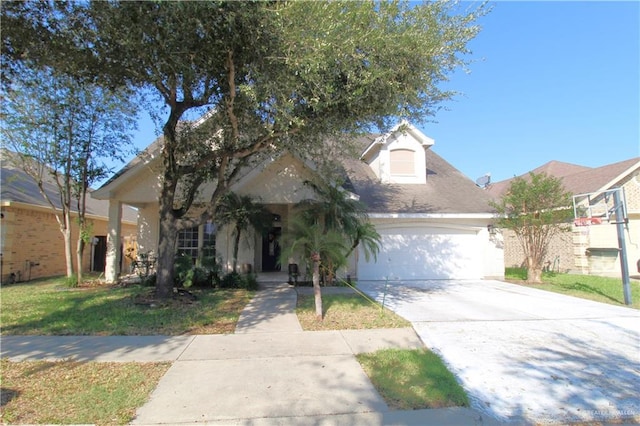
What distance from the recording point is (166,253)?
8719 mm

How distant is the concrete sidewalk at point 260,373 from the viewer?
365cm

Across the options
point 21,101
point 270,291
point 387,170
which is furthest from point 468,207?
point 21,101

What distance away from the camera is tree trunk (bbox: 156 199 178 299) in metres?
8.69

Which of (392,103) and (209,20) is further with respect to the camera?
(392,103)

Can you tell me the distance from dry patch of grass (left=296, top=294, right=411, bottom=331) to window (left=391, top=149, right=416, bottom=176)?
7.44 metres

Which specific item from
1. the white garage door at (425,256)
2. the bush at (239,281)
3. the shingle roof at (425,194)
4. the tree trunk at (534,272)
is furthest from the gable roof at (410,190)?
the bush at (239,281)

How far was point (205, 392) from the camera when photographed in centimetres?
410

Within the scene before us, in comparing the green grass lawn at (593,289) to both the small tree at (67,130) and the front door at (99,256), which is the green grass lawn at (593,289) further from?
the front door at (99,256)

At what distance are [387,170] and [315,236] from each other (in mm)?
8611

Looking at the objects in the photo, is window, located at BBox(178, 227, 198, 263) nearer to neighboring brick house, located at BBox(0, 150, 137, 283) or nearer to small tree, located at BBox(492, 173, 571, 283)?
neighboring brick house, located at BBox(0, 150, 137, 283)

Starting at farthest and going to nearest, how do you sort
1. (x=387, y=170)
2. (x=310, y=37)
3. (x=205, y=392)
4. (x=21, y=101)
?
(x=387, y=170) → (x=21, y=101) → (x=310, y=37) → (x=205, y=392)

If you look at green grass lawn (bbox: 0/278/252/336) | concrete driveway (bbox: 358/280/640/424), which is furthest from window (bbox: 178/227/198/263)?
concrete driveway (bbox: 358/280/640/424)

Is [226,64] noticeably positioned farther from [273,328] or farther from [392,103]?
[273,328]

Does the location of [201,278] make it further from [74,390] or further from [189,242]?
[74,390]
